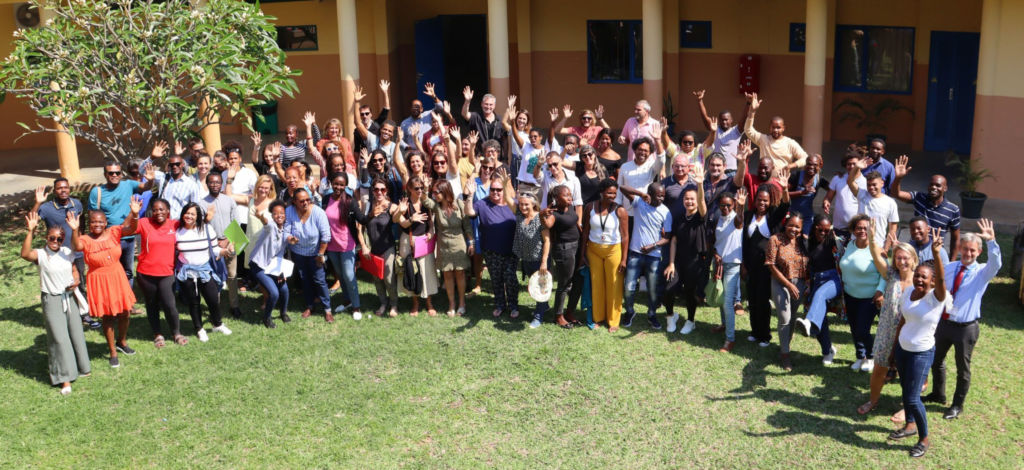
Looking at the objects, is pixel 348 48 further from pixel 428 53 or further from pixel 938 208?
pixel 938 208

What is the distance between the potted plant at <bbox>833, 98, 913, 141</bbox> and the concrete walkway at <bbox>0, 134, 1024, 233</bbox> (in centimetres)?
42

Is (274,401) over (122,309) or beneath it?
beneath

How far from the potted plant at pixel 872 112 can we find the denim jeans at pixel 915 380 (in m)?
9.73

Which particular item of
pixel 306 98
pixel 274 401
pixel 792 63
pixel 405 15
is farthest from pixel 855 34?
pixel 274 401

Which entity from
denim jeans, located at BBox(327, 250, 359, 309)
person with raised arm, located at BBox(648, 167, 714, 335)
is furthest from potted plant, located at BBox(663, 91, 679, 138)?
denim jeans, located at BBox(327, 250, 359, 309)

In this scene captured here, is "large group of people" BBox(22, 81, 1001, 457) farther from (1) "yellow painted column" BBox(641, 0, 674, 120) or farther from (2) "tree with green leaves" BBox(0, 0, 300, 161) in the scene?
(1) "yellow painted column" BBox(641, 0, 674, 120)

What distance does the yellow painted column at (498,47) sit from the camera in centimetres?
1541

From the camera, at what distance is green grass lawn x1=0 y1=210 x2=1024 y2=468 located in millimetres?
7875

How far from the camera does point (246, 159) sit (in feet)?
55.2

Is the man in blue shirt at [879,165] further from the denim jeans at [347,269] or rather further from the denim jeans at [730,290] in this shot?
the denim jeans at [347,269]

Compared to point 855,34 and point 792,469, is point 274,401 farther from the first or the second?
point 855,34

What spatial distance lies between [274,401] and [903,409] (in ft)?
17.1

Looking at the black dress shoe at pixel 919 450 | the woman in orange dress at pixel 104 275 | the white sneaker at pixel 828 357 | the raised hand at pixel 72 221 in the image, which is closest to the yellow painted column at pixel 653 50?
the white sneaker at pixel 828 357

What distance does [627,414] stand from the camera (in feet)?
27.6
